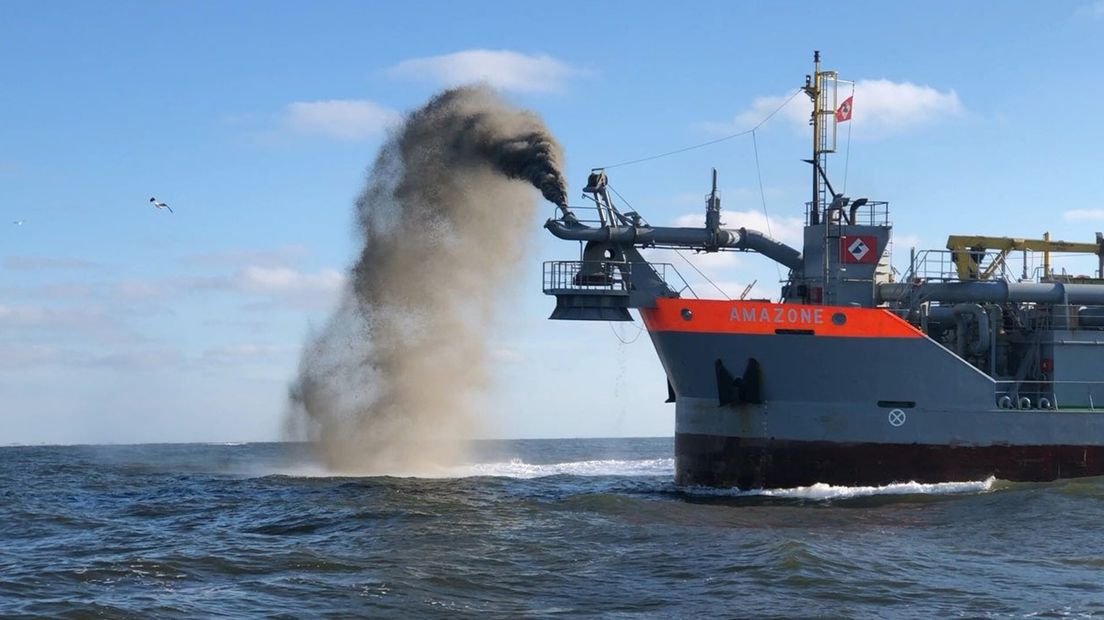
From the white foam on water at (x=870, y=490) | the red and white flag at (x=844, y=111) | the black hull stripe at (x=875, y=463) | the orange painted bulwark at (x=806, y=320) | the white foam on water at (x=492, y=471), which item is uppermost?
the red and white flag at (x=844, y=111)

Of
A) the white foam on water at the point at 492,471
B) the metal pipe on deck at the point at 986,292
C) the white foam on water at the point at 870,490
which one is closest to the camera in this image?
the white foam on water at the point at 870,490

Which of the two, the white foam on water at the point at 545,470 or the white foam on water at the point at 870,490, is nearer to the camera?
the white foam on water at the point at 870,490

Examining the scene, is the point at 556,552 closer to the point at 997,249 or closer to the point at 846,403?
the point at 846,403

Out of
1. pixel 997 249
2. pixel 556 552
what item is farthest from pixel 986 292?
pixel 556 552

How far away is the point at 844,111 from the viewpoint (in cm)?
2908

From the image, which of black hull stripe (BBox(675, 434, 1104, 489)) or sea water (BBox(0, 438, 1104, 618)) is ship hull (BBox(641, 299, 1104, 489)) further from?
sea water (BBox(0, 438, 1104, 618))

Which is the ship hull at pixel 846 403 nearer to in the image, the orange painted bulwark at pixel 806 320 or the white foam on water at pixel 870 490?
the orange painted bulwark at pixel 806 320

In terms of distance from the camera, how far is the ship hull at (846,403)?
A: 84.3ft

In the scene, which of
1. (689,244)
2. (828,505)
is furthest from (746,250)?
(828,505)

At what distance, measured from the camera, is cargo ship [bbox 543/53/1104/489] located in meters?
25.8

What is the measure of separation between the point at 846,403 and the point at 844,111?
7727 mm

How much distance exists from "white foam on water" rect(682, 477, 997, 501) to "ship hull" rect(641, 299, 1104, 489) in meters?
0.15

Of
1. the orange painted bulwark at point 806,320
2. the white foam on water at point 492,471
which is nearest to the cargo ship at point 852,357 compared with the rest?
the orange painted bulwark at point 806,320

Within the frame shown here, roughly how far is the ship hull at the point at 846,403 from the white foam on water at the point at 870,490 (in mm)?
153
